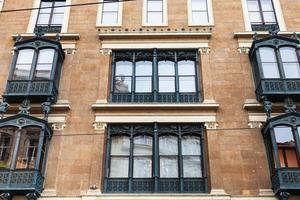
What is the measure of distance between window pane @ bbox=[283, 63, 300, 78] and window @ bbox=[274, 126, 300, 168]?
10.5 ft

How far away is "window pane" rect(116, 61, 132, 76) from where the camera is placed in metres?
20.8

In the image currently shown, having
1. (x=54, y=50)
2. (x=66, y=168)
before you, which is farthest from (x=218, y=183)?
(x=54, y=50)

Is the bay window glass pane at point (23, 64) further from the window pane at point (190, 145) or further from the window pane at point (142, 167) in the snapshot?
the window pane at point (190, 145)

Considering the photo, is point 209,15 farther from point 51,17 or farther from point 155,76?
point 51,17

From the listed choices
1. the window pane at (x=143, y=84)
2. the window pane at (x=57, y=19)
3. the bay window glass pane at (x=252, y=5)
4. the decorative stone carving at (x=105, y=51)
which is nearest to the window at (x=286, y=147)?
the window pane at (x=143, y=84)

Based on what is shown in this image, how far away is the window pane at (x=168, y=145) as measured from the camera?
60.0 feet

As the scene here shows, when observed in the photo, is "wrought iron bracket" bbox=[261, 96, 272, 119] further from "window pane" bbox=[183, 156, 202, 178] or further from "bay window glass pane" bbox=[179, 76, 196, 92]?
"window pane" bbox=[183, 156, 202, 178]

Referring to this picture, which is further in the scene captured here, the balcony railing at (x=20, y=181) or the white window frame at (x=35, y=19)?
the white window frame at (x=35, y=19)

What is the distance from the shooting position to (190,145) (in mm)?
18516

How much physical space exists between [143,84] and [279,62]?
7.06m

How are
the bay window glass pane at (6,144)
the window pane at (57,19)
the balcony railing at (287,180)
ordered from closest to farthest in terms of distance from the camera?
A: the balcony railing at (287,180) → the bay window glass pane at (6,144) → the window pane at (57,19)

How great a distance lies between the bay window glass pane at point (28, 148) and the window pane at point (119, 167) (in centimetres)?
359

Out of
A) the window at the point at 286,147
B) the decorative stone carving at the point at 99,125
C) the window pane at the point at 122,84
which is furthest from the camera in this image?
the window pane at the point at 122,84

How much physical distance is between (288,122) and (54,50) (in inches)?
481
